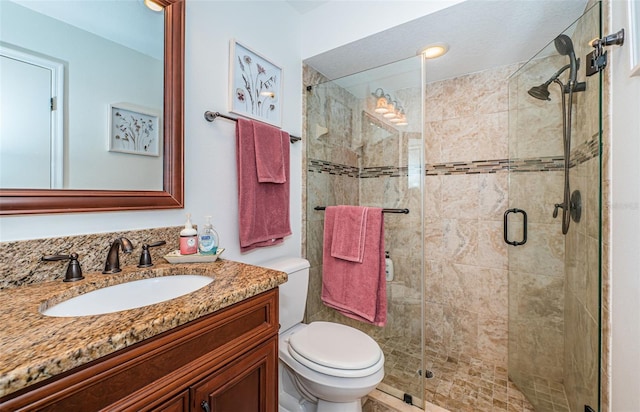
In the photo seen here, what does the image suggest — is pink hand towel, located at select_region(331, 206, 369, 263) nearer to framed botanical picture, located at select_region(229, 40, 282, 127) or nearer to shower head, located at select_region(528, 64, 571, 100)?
framed botanical picture, located at select_region(229, 40, 282, 127)

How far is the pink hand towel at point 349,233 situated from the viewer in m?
1.68

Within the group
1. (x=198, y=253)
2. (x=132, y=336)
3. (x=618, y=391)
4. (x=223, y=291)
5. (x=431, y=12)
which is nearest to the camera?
(x=132, y=336)

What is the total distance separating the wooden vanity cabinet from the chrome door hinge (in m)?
1.49

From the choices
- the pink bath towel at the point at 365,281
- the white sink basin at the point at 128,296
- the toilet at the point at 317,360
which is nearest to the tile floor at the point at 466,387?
the pink bath towel at the point at 365,281

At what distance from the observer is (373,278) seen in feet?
5.35

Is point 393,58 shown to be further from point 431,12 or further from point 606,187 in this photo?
point 606,187

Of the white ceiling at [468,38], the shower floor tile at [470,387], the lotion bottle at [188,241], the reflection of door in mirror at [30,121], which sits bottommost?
the shower floor tile at [470,387]

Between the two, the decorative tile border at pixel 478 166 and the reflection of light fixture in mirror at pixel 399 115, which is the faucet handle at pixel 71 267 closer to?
the decorative tile border at pixel 478 166

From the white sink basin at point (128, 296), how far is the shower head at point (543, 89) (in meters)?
2.00

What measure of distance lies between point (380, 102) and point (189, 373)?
5.61 ft

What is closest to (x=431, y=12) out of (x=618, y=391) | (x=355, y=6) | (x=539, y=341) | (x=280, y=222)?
(x=355, y=6)

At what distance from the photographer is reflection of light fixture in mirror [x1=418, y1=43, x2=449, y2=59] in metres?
1.71

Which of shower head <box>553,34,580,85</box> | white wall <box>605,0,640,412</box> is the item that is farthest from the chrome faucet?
shower head <box>553,34,580,85</box>

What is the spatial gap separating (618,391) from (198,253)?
1686mm
